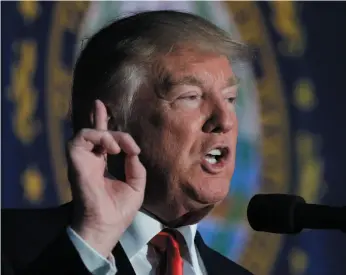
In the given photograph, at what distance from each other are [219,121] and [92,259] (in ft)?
0.89

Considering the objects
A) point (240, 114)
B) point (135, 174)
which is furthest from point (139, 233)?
point (240, 114)

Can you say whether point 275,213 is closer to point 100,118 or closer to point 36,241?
point 100,118

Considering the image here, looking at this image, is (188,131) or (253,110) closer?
(188,131)

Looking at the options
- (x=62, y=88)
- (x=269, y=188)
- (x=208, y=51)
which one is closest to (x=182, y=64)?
(x=208, y=51)

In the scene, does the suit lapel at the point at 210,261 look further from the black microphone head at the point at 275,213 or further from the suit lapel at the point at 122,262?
the black microphone head at the point at 275,213

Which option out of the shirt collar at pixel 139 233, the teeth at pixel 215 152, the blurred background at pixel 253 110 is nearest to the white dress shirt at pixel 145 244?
the shirt collar at pixel 139 233

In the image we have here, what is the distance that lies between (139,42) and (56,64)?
10.5 inches

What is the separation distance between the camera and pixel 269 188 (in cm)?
142

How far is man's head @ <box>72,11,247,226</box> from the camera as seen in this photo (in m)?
1.09

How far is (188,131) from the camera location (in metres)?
1.10

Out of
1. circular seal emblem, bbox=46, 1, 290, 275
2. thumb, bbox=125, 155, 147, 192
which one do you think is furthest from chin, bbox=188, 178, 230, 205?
circular seal emblem, bbox=46, 1, 290, 275

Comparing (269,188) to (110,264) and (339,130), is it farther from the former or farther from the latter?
(110,264)

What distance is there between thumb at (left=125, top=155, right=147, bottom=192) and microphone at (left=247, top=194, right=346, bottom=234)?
174 mm

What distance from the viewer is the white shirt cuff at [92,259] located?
Answer: 0.92 meters
